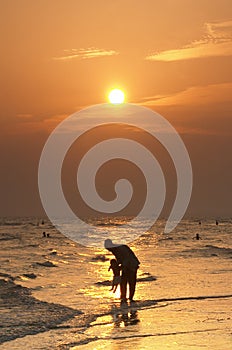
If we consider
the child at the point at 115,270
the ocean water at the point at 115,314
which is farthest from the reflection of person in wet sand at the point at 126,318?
the child at the point at 115,270

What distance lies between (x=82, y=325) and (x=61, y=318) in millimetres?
1423

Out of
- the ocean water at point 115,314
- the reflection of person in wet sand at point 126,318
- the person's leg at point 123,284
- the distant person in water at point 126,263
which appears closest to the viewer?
the ocean water at point 115,314

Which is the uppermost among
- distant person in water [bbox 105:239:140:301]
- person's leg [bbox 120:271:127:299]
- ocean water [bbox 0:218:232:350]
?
distant person in water [bbox 105:239:140:301]

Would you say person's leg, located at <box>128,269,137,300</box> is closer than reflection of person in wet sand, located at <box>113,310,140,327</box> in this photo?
No

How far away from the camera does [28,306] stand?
19375 millimetres

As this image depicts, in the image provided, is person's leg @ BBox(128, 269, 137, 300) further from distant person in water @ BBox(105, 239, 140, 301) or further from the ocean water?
the ocean water

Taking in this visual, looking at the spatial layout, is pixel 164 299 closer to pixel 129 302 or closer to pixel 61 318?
pixel 129 302

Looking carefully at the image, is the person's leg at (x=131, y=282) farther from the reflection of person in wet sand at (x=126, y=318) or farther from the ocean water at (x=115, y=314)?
the reflection of person in wet sand at (x=126, y=318)

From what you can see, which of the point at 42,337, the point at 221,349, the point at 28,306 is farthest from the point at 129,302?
the point at 221,349

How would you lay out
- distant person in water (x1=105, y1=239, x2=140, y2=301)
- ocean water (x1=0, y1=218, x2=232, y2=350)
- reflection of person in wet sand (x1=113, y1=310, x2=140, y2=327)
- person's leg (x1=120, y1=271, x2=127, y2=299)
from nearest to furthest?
ocean water (x1=0, y1=218, x2=232, y2=350) → reflection of person in wet sand (x1=113, y1=310, x2=140, y2=327) → distant person in water (x1=105, y1=239, x2=140, y2=301) → person's leg (x1=120, y1=271, x2=127, y2=299)

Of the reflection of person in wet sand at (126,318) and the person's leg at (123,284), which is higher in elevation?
the person's leg at (123,284)

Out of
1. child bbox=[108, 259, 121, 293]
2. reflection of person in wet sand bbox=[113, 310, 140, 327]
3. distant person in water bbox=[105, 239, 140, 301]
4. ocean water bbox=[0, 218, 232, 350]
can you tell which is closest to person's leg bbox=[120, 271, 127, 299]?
distant person in water bbox=[105, 239, 140, 301]

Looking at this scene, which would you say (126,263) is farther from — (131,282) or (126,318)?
(126,318)

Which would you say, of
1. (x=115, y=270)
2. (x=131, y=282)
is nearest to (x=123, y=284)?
(x=131, y=282)
